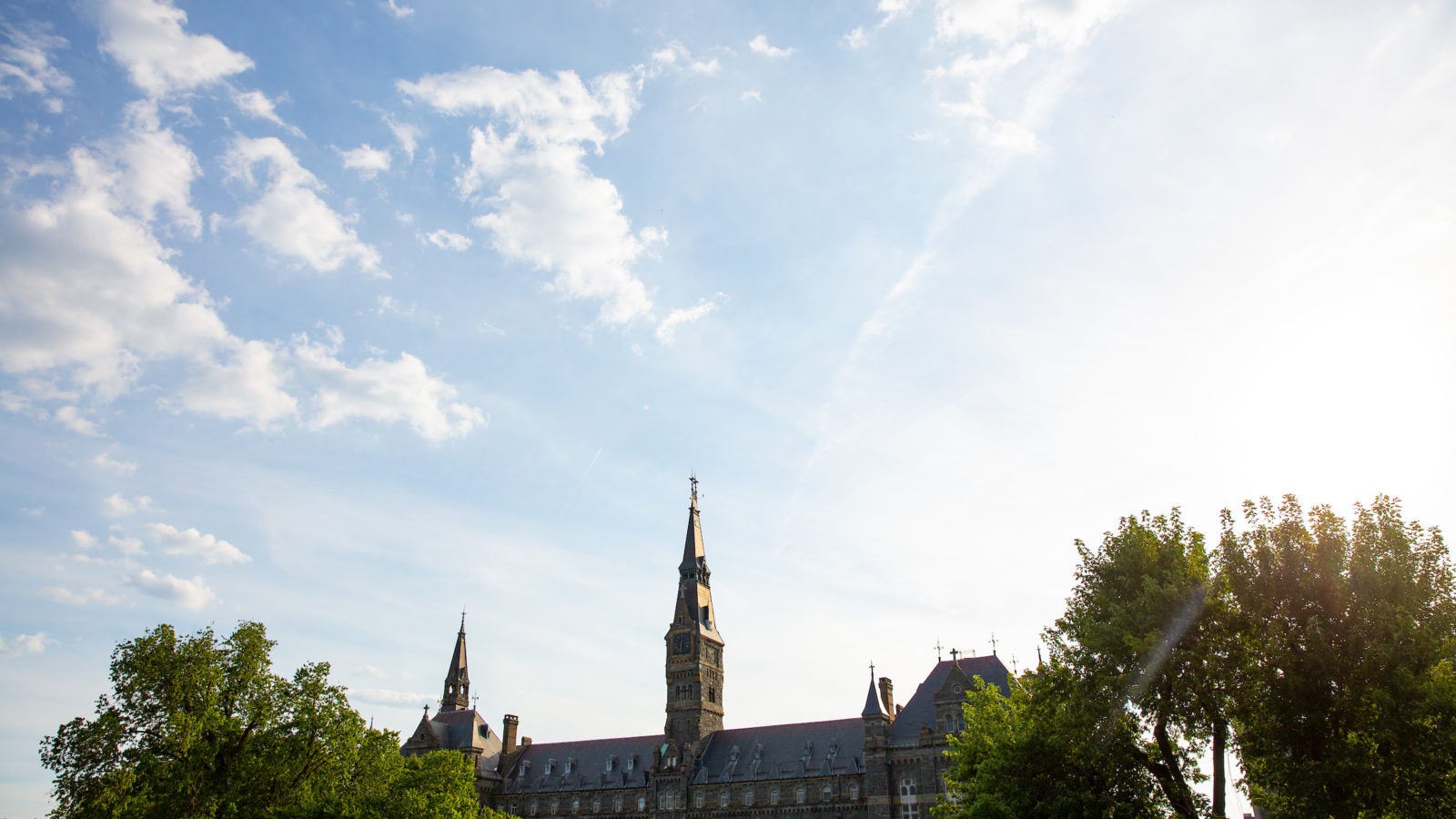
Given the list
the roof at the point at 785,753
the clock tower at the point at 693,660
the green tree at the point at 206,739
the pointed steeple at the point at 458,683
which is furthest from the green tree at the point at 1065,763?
the pointed steeple at the point at 458,683

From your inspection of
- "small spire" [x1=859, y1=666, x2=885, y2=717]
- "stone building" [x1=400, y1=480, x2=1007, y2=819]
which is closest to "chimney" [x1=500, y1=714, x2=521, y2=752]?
"stone building" [x1=400, y1=480, x2=1007, y2=819]

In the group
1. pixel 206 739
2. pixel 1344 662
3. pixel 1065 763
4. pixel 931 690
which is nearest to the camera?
pixel 1344 662

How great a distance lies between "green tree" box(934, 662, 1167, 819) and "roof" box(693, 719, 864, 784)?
4299 centimetres

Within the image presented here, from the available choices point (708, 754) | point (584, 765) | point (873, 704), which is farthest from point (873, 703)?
point (584, 765)

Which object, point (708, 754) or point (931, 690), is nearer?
point (931, 690)

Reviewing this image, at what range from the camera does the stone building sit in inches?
3017

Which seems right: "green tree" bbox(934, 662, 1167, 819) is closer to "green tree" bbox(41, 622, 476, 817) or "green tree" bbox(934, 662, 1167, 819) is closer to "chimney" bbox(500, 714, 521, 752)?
"green tree" bbox(41, 622, 476, 817)

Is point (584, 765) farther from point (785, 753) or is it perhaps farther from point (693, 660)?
point (785, 753)

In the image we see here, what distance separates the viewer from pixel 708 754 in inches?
3632

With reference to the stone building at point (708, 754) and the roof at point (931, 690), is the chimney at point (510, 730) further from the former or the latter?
the roof at point (931, 690)

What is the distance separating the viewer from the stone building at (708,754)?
76625 mm

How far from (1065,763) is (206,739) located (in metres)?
38.5

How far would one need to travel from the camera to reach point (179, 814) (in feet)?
141

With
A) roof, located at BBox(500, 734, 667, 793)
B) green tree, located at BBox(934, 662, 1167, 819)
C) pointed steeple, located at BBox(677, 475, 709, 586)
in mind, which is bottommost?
roof, located at BBox(500, 734, 667, 793)
